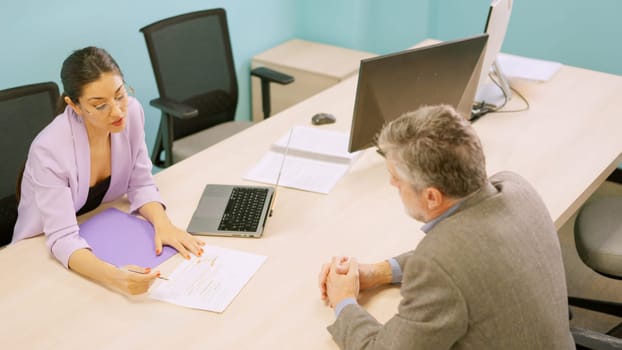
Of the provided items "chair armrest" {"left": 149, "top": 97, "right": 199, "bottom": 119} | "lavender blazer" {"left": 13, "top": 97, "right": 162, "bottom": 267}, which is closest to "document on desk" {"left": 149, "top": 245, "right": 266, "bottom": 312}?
"lavender blazer" {"left": 13, "top": 97, "right": 162, "bottom": 267}

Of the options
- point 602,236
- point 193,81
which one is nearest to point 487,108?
point 602,236

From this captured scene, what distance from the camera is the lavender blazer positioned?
1643 millimetres

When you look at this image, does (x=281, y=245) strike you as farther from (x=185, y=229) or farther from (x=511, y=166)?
(x=511, y=166)

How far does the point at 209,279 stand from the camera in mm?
1573

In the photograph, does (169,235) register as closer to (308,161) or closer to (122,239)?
(122,239)

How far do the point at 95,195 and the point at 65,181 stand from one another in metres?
0.17

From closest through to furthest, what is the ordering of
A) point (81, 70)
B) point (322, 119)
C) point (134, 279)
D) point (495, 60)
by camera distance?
point (134, 279)
point (81, 70)
point (322, 119)
point (495, 60)

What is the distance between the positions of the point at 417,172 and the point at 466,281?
23 centimetres

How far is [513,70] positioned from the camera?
2.77 m

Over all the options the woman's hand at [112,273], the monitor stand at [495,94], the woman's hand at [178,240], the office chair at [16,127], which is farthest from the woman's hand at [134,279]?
the monitor stand at [495,94]

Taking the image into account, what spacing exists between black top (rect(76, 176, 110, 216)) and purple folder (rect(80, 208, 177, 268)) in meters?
0.05

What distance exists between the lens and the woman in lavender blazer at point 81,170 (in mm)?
1617

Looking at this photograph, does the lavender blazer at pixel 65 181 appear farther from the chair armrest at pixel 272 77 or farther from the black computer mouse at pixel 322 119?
the chair armrest at pixel 272 77

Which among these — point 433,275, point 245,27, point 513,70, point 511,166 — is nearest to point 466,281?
point 433,275
